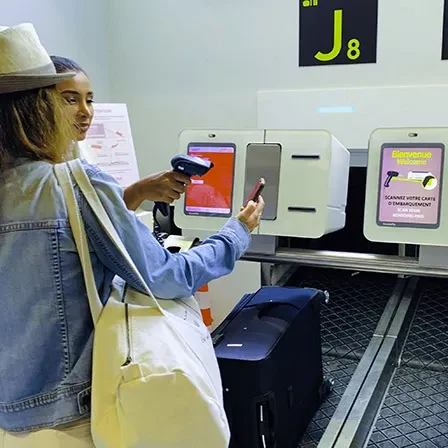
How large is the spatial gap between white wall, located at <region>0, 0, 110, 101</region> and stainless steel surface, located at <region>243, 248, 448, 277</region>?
5.21ft

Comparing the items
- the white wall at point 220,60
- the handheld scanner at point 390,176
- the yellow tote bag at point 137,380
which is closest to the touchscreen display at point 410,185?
the handheld scanner at point 390,176

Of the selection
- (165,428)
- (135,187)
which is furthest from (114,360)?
(135,187)

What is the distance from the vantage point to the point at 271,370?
1.15 metres

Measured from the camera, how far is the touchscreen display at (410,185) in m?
1.24

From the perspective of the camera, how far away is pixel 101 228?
0.83 meters

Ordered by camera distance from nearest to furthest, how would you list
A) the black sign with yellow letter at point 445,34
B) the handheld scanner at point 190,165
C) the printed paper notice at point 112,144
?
the handheld scanner at point 190,165 → the black sign with yellow letter at point 445,34 → the printed paper notice at point 112,144

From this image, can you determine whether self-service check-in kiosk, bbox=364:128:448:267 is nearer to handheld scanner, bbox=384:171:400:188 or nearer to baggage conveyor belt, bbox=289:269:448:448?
handheld scanner, bbox=384:171:400:188

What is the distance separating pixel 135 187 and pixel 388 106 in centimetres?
138

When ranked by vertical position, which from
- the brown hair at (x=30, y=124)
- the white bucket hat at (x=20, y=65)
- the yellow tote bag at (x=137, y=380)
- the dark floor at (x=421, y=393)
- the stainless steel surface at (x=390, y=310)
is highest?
the white bucket hat at (x=20, y=65)

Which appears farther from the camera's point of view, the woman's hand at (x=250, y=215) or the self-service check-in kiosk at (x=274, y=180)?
the self-service check-in kiosk at (x=274, y=180)

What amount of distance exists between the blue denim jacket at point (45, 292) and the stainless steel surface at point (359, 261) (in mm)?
553

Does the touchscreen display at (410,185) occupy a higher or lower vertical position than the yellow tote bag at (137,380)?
higher

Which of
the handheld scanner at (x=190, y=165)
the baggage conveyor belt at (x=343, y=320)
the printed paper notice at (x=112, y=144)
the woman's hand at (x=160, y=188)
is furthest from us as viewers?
the printed paper notice at (x=112, y=144)

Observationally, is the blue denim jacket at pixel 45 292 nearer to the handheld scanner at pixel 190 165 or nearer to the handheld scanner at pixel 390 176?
the handheld scanner at pixel 190 165
